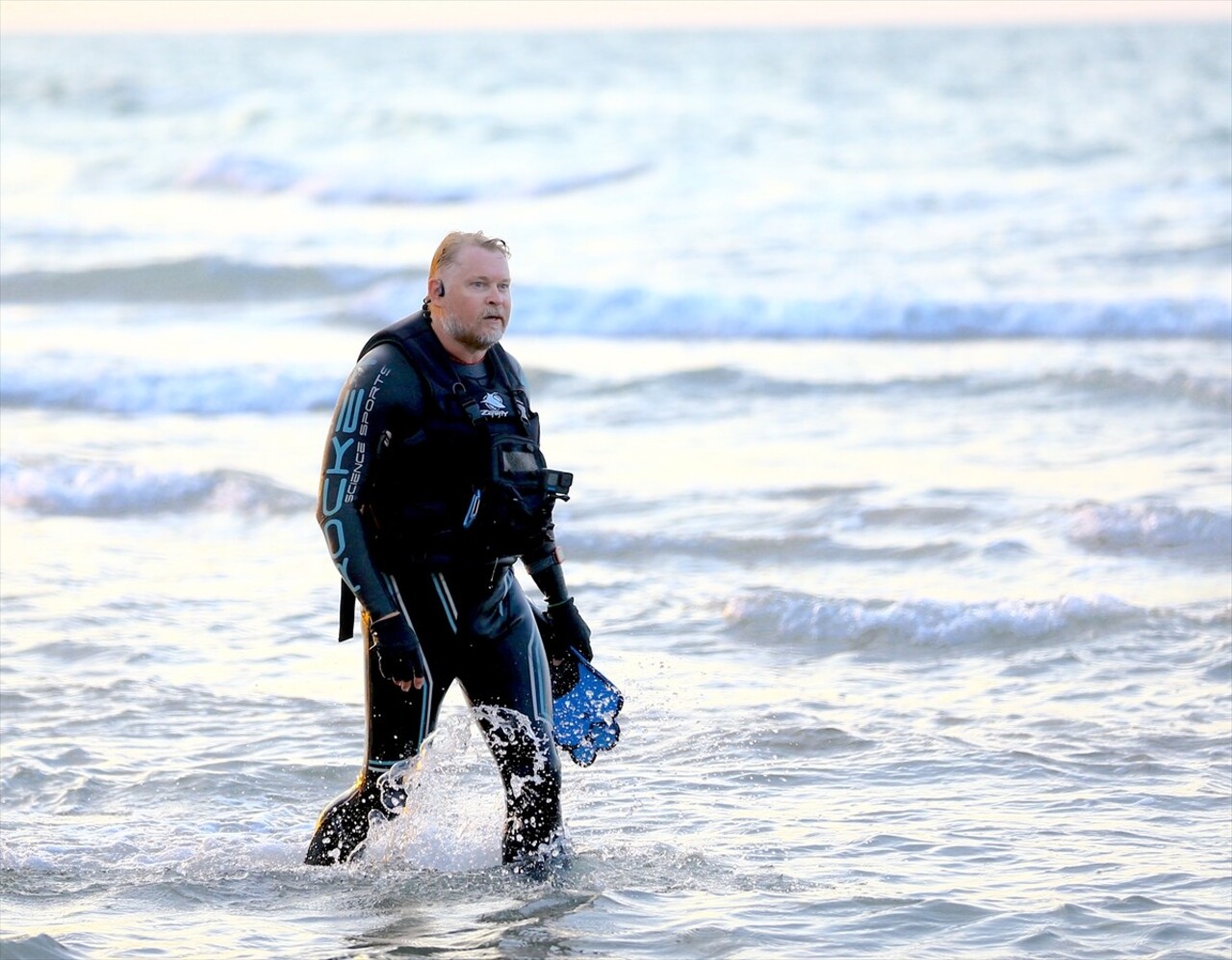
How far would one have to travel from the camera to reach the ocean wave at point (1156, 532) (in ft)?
29.1

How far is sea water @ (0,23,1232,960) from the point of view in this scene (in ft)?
A: 15.7

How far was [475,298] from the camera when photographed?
4.32 m

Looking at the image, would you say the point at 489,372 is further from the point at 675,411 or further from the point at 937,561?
the point at 675,411

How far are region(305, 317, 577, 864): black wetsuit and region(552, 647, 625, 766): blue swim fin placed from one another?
0.74 feet

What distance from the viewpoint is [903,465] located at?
11078 mm

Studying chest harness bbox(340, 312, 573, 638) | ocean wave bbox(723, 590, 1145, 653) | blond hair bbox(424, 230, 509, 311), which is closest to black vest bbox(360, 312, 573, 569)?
chest harness bbox(340, 312, 573, 638)

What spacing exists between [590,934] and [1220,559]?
5234 mm

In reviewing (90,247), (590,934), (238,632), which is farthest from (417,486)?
(90,247)

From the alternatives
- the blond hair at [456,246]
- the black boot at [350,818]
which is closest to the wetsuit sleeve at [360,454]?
the blond hair at [456,246]

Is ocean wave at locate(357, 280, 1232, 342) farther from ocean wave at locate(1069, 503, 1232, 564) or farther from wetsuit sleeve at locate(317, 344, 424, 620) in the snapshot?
wetsuit sleeve at locate(317, 344, 424, 620)

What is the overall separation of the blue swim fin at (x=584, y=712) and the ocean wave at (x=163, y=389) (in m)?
9.19

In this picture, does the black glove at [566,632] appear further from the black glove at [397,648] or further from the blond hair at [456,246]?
the blond hair at [456,246]

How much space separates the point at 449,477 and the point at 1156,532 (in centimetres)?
567

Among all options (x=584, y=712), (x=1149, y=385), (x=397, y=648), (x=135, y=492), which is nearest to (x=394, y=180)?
(x=1149, y=385)
